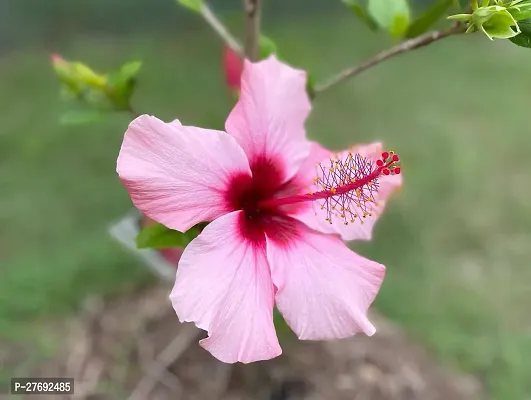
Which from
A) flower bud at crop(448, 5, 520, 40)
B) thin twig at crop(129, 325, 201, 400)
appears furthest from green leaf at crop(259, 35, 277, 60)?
thin twig at crop(129, 325, 201, 400)

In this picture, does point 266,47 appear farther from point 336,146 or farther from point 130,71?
point 336,146

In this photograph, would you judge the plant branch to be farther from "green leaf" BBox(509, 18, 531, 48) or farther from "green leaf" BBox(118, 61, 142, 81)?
"green leaf" BBox(509, 18, 531, 48)

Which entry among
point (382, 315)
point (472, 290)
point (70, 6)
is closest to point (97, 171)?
point (70, 6)

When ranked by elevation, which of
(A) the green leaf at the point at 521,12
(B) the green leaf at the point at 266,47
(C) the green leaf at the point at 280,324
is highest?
(A) the green leaf at the point at 521,12

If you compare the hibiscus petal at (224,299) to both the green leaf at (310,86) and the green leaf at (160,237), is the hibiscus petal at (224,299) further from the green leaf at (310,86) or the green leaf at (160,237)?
the green leaf at (310,86)

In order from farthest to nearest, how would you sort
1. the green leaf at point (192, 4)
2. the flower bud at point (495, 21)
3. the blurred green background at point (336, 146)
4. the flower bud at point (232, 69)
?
the blurred green background at point (336, 146) < the flower bud at point (232, 69) < the green leaf at point (192, 4) < the flower bud at point (495, 21)

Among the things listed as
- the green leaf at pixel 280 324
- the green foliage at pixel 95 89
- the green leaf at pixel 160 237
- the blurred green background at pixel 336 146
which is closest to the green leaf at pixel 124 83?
the green foliage at pixel 95 89

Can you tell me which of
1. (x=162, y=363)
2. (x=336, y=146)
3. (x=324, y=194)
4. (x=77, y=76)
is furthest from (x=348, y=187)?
(x=336, y=146)
